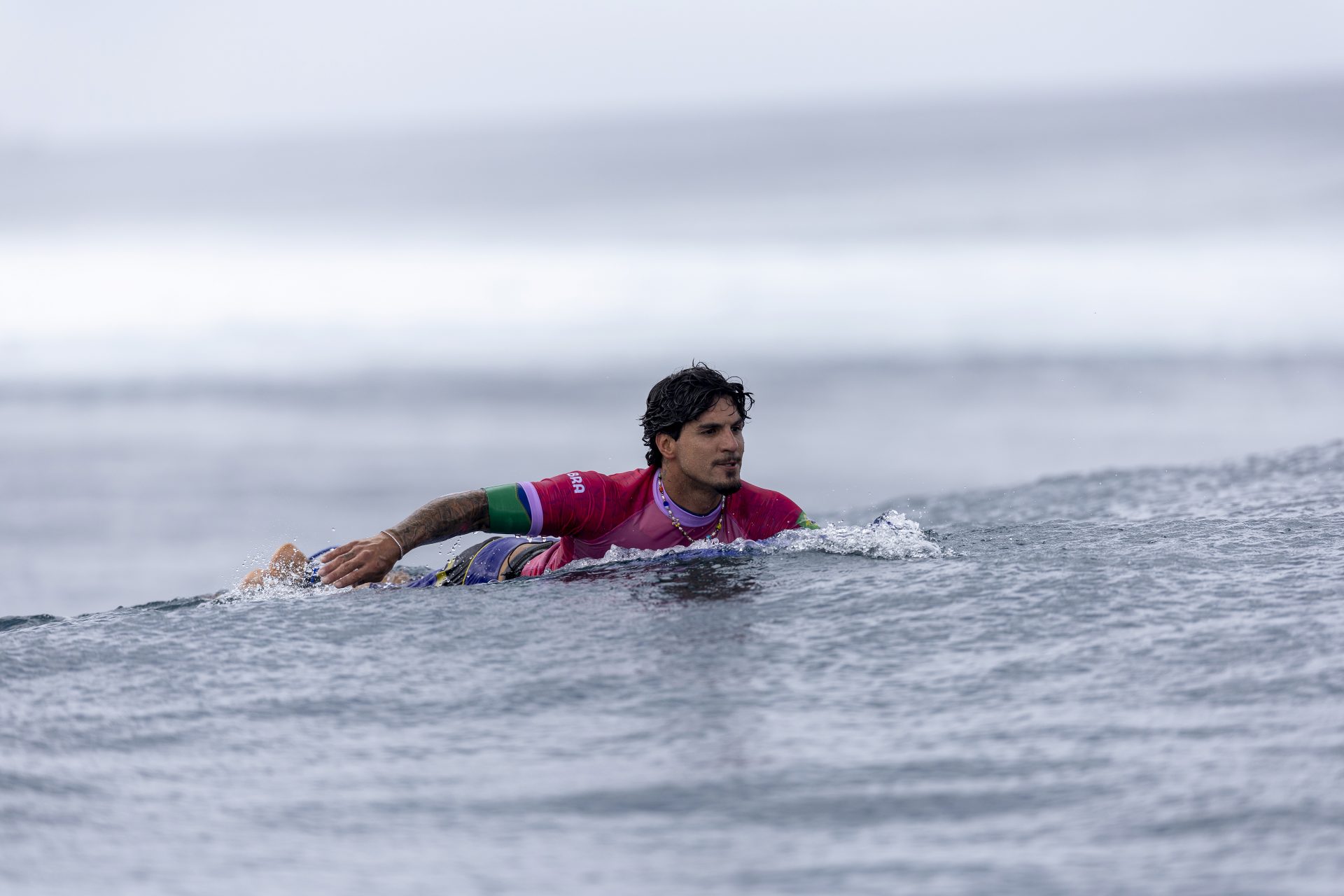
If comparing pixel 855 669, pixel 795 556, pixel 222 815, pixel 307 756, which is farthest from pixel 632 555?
pixel 222 815

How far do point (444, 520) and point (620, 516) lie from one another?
1.09 m

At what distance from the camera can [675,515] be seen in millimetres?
9680

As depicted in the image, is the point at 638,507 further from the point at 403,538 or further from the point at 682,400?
the point at 403,538

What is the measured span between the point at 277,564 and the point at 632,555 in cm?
219

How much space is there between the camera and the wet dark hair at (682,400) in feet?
31.1

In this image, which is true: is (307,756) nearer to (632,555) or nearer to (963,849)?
(963,849)

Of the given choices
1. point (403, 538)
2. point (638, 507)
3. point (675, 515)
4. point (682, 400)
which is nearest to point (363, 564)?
point (403, 538)

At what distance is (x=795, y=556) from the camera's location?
363 inches

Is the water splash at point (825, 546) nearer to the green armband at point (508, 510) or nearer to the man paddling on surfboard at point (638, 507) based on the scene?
the man paddling on surfboard at point (638, 507)

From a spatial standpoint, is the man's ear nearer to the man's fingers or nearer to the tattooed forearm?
the tattooed forearm

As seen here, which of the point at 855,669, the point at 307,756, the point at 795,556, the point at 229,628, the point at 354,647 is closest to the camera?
the point at 307,756

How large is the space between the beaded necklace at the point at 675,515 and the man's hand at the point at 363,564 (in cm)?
163

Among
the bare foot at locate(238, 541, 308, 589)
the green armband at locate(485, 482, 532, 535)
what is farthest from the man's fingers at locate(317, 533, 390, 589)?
the green armband at locate(485, 482, 532, 535)

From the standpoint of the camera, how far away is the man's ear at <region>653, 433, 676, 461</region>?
378 inches
